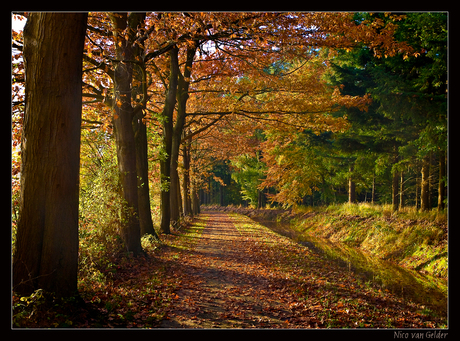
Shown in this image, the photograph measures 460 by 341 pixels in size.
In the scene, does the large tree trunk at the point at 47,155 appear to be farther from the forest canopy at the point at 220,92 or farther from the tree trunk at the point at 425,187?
the tree trunk at the point at 425,187

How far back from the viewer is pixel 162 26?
806cm

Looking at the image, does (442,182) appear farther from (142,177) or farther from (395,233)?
(142,177)

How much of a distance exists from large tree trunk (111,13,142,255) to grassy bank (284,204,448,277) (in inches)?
328

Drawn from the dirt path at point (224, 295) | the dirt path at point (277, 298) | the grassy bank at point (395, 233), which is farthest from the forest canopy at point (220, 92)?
the dirt path at point (277, 298)

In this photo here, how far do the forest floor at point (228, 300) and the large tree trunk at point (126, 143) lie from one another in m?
0.80

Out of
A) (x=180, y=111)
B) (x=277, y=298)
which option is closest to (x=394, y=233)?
(x=277, y=298)

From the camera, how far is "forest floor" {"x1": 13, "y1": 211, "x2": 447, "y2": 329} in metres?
4.18

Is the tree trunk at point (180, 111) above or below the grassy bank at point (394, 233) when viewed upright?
above

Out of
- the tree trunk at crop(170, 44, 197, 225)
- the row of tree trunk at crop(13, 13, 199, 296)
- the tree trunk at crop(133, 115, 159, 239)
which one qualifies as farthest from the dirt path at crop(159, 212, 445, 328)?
the tree trunk at crop(170, 44, 197, 225)

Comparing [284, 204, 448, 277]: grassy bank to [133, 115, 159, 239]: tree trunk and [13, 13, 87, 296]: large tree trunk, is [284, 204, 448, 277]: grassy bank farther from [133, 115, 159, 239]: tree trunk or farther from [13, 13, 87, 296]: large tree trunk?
[13, 13, 87, 296]: large tree trunk

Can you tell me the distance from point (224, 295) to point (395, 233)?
8.61 metres

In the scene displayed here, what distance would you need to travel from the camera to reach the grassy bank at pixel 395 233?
9.44 meters
